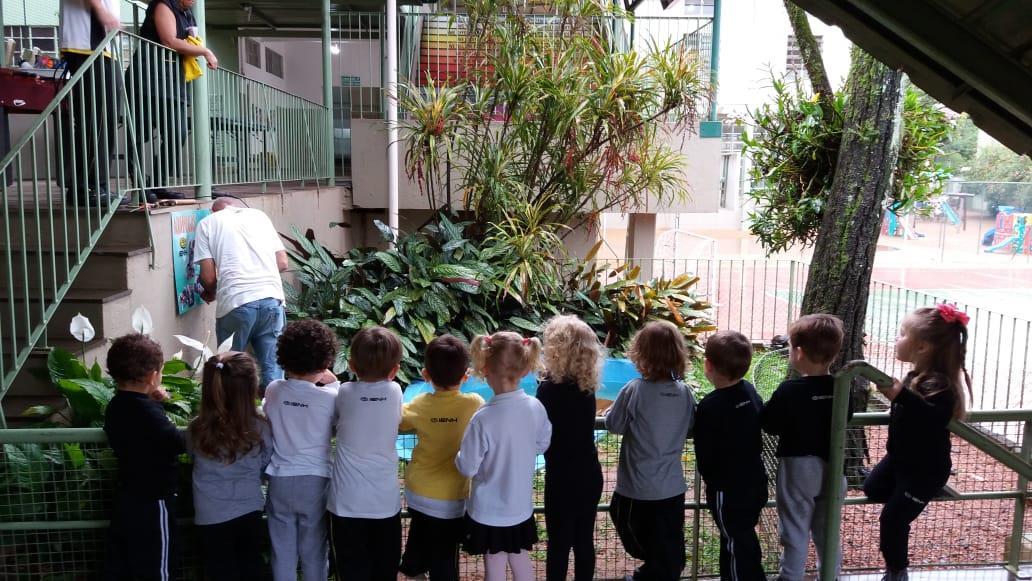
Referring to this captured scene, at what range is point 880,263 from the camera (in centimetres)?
Result: 2353

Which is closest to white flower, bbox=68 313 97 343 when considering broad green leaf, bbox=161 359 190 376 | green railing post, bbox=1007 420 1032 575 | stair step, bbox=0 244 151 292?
broad green leaf, bbox=161 359 190 376

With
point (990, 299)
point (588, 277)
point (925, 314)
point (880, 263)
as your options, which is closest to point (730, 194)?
point (880, 263)

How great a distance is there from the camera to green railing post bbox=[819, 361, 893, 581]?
279 cm

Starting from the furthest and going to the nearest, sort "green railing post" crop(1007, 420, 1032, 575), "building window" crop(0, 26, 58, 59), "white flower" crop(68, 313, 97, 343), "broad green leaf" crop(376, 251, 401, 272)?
"building window" crop(0, 26, 58, 59) → "broad green leaf" crop(376, 251, 401, 272) → "white flower" crop(68, 313, 97, 343) → "green railing post" crop(1007, 420, 1032, 575)

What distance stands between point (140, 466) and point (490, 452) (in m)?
1.22

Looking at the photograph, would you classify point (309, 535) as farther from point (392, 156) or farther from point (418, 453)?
point (392, 156)

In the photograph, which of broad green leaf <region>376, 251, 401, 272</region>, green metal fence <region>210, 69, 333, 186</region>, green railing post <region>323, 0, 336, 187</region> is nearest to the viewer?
green metal fence <region>210, 69, 333, 186</region>

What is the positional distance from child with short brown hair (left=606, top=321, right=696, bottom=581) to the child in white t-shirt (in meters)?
1.10

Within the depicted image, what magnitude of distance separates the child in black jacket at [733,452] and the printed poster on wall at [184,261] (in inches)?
142

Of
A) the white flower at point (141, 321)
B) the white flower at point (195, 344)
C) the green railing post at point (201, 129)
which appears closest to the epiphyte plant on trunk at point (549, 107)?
the green railing post at point (201, 129)

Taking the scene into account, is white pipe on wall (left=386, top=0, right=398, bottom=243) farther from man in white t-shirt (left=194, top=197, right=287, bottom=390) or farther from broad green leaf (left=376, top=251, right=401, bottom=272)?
man in white t-shirt (left=194, top=197, right=287, bottom=390)

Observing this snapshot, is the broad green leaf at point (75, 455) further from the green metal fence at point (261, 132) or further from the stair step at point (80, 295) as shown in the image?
the green metal fence at point (261, 132)

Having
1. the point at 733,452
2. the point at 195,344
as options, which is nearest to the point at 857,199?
the point at 733,452

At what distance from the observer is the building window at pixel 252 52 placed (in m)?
14.0
